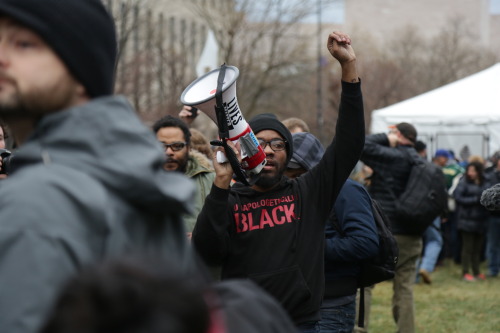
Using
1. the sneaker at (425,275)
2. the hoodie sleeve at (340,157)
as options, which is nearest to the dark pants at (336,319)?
the hoodie sleeve at (340,157)

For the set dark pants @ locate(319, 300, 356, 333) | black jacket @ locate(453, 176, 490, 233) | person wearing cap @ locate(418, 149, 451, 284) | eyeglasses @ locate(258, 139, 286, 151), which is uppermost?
eyeglasses @ locate(258, 139, 286, 151)

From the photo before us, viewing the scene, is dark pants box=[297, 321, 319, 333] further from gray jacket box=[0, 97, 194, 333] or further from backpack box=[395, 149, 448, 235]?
backpack box=[395, 149, 448, 235]

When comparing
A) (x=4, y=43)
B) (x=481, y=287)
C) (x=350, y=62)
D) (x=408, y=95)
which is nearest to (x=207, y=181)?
(x=350, y=62)

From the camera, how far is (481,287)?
43.8 ft

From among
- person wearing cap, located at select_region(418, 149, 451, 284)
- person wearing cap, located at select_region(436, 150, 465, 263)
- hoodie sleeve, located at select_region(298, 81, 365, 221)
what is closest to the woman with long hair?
person wearing cap, located at select_region(418, 149, 451, 284)

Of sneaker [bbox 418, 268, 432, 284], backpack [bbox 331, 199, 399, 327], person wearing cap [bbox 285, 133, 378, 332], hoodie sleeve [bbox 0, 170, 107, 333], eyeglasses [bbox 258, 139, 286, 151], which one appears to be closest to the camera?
hoodie sleeve [bbox 0, 170, 107, 333]

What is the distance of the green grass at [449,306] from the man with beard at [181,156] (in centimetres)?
448

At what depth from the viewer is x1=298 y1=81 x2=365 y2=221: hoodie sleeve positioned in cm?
413

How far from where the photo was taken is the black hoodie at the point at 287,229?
14.0ft

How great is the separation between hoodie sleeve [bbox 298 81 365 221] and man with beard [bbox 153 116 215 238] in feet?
5.00

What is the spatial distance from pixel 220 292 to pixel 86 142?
1.33ft

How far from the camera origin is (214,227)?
4266mm

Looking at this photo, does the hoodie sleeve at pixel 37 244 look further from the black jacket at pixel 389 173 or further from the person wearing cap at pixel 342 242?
the black jacket at pixel 389 173

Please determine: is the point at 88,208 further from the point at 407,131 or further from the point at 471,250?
the point at 471,250
